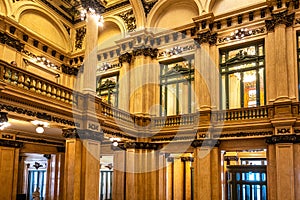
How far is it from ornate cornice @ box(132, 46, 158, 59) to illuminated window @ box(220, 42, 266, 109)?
2.74 m

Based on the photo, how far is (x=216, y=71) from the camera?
11.9m

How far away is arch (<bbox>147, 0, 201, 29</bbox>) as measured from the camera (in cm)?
1312

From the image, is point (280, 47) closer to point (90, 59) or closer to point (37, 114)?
point (90, 59)

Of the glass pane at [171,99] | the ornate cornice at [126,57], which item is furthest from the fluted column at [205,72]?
the ornate cornice at [126,57]

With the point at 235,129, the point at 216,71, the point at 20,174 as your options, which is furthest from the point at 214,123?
the point at 20,174

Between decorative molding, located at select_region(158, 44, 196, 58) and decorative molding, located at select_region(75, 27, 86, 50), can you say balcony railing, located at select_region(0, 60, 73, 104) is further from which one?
decorative molding, located at select_region(75, 27, 86, 50)

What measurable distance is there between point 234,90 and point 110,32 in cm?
622

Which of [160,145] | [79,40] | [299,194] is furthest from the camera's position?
[79,40]

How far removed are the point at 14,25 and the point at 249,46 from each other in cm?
851

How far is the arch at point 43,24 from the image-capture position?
12.9 metres

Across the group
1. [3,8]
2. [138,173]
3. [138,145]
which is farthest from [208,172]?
[3,8]

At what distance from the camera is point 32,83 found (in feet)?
25.3

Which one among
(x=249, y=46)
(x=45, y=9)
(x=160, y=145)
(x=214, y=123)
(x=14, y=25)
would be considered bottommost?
(x=160, y=145)

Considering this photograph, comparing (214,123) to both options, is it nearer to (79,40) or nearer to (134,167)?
(134,167)
